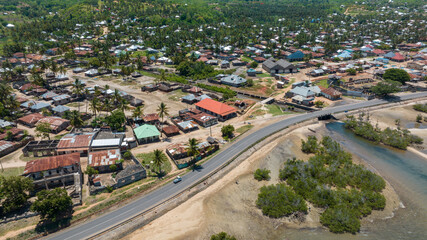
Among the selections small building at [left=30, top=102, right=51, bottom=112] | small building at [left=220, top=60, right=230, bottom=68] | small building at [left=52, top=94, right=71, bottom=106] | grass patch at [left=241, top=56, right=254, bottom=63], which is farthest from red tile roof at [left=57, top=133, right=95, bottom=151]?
grass patch at [left=241, top=56, right=254, bottom=63]

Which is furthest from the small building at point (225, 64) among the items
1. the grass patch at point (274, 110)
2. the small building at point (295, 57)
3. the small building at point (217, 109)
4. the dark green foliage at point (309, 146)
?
the dark green foliage at point (309, 146)

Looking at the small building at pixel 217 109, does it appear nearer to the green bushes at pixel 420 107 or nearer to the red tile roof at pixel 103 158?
the red tile roof at pixel 103 158

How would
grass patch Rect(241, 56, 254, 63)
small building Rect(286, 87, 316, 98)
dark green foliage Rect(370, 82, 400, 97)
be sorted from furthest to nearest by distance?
grass patch Rect(241, 56, 254, 63) → small building Rect(286, 87, 316, 98) → dark green foliage Rect(370, 82, 400, 97)

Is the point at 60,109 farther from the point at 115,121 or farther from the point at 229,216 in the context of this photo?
the point at 229,216

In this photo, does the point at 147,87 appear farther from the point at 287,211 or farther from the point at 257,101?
the point at 287,211

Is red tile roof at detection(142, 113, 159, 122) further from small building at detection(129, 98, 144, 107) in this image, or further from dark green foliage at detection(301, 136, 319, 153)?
dark green foliage at detection(301, 136, 319, 153)

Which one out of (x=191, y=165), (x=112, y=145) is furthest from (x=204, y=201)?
(x=112, y=145)

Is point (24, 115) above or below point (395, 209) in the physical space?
below
